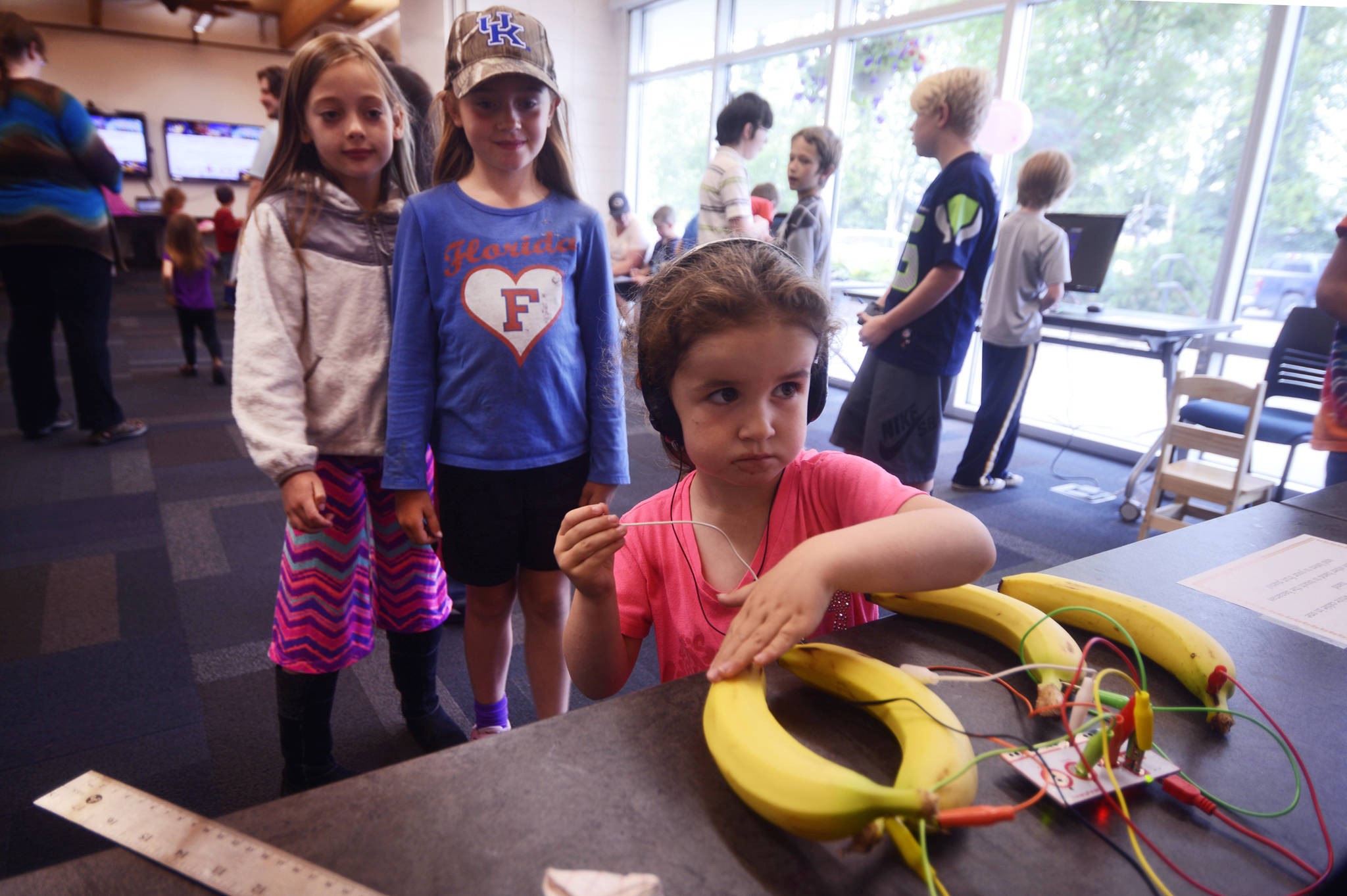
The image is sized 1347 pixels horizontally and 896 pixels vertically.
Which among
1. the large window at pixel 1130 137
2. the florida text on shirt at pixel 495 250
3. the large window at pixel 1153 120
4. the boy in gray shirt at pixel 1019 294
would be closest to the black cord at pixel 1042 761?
the florida text on shirt at pixel 495 250

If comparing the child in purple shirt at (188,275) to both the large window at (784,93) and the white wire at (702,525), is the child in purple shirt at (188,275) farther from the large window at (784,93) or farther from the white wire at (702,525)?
the white wire at (702,525)

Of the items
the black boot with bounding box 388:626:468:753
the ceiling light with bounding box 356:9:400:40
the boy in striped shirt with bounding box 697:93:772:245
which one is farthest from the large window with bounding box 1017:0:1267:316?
the ceiling light with bounding box 356:9:400:40

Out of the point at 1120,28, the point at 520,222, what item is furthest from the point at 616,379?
the point at 1120,28

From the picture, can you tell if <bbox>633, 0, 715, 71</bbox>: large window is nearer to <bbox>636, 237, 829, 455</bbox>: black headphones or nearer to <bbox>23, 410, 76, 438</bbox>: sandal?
<bbox>23, 410, 76, 438</bbox>: sandal

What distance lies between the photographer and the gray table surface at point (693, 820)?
1.75ft

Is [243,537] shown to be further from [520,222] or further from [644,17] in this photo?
[644,17]

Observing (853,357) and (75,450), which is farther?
(853,357)

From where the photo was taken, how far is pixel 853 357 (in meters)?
6.50

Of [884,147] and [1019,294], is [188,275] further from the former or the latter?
[1019,294]

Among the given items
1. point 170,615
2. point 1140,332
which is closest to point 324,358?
point 170,615

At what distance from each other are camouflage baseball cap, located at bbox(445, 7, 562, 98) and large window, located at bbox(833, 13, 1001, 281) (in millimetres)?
4269

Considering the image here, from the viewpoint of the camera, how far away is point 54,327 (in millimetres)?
3857

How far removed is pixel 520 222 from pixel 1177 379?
2755mm

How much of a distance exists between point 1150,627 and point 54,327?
4873 mm
